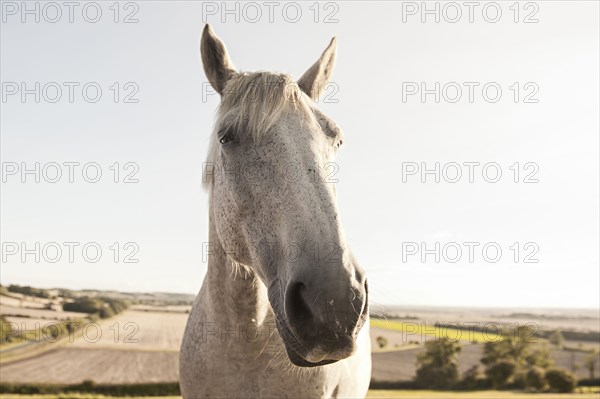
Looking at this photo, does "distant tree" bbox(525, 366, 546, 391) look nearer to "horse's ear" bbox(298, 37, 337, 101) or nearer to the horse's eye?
"horse's ear" bbox(298, 37, 337, 101)

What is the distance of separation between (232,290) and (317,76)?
200cm

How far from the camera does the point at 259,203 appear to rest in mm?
3061

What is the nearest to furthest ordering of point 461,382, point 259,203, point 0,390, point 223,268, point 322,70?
point 259,203 → point 223,268 → point 322,70 → point 0,390 → point 461,382

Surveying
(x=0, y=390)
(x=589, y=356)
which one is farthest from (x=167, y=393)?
(x=589, y=356)

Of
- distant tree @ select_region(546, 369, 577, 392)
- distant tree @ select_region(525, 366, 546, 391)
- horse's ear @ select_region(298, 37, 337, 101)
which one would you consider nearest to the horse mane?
horse's ear @ select_region(298, 37, 337, 101)

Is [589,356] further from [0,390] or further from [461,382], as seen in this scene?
[0,390]

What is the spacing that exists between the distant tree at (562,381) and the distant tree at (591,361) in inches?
303

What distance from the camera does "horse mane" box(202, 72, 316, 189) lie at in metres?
3.16

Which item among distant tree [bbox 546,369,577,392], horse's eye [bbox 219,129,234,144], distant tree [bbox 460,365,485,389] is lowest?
distant tree [bbox 460,365,485,389]

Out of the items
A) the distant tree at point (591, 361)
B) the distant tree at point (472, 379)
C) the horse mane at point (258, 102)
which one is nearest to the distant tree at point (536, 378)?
the distant tree at point (472, 379)

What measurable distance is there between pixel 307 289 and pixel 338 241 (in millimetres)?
313

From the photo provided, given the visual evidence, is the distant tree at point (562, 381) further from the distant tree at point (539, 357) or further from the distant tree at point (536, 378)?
the distant tree at point (539, 357)

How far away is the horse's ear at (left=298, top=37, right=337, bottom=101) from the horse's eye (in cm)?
112

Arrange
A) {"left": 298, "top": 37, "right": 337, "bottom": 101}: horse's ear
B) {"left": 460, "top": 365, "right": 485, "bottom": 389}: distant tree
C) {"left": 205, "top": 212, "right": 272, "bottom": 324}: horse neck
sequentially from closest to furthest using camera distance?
1. {"left": 205, "top": 212, "right": 272, "bottom": 324}: horse neck
2. {"left": 298, "top": 37, "right": 337, "bottom": 101}: horse's ear
3. {"left": 460, "top": 365, "right": 485, "bottom": 389}: distant tree
